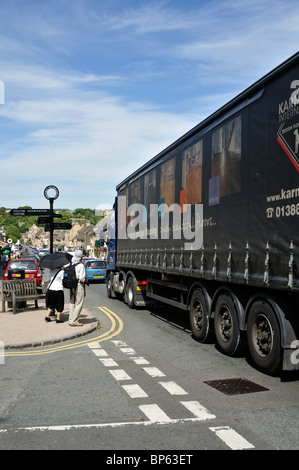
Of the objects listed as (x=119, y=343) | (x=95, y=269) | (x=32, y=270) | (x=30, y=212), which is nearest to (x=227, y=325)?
(x=119, y=343)

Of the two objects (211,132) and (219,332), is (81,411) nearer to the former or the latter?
(219,332)

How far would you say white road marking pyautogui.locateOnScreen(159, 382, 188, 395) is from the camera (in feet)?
21.5

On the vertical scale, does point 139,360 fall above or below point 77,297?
below

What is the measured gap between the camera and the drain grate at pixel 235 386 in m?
6.66

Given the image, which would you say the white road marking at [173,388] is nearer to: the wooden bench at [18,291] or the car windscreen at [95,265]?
the wooden bench at [18,291]

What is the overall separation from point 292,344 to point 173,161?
6343 millimetres

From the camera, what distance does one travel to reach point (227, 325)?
28.9 feet

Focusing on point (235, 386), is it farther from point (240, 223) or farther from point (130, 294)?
point (130, 294)

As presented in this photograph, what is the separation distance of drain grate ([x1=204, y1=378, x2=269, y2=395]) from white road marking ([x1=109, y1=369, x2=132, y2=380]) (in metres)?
1.26

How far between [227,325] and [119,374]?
2326 mm

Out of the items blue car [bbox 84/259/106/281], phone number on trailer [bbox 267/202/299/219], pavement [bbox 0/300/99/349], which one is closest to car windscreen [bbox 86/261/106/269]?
blue car [bbox 84/259/106/281]

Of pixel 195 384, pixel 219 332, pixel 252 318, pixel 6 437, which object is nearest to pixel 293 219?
pixel 252 318

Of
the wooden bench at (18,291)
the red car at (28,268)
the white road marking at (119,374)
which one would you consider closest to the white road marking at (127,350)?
the white road marking at (119,374)

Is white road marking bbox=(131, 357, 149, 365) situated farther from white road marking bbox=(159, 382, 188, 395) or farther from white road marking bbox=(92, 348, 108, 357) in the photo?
white road marking bbox=(159, 382, 188, 395)
